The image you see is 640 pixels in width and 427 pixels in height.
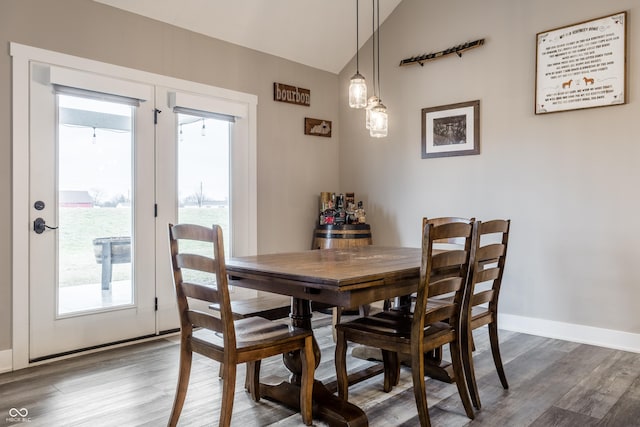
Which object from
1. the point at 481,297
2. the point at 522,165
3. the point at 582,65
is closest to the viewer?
the point at 481,297

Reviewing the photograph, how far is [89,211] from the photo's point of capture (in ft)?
10.2

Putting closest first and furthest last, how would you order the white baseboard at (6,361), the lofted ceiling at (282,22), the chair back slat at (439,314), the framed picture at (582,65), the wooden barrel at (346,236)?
the chair back slat at (439,314) → the white baseboard at (6,361) → the framed picture at (582,65) → the lofted ceiling at (282,22) → the wooden barrel at (346,236)

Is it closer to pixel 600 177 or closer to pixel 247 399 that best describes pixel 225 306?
pixel 247 399

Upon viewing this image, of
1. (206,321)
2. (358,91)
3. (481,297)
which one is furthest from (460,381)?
(358,91)

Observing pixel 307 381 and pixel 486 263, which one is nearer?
pixel 307 381

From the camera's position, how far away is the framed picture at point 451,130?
151 inches

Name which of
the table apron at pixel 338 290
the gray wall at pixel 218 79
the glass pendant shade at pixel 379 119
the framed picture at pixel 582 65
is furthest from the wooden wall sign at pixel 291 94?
the table apron at pixel 338 290

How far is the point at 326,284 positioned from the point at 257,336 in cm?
44

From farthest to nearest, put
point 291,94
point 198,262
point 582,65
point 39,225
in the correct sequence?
point 291,94, point 582,65, point 39,225, point 198,262

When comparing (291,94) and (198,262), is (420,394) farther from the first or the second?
(291,94)

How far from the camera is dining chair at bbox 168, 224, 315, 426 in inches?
67.8

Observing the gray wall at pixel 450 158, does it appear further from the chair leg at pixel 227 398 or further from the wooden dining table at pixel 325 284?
the chair leg at pixel 227 398

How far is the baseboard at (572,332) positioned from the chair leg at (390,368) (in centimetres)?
162

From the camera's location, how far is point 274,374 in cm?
263
